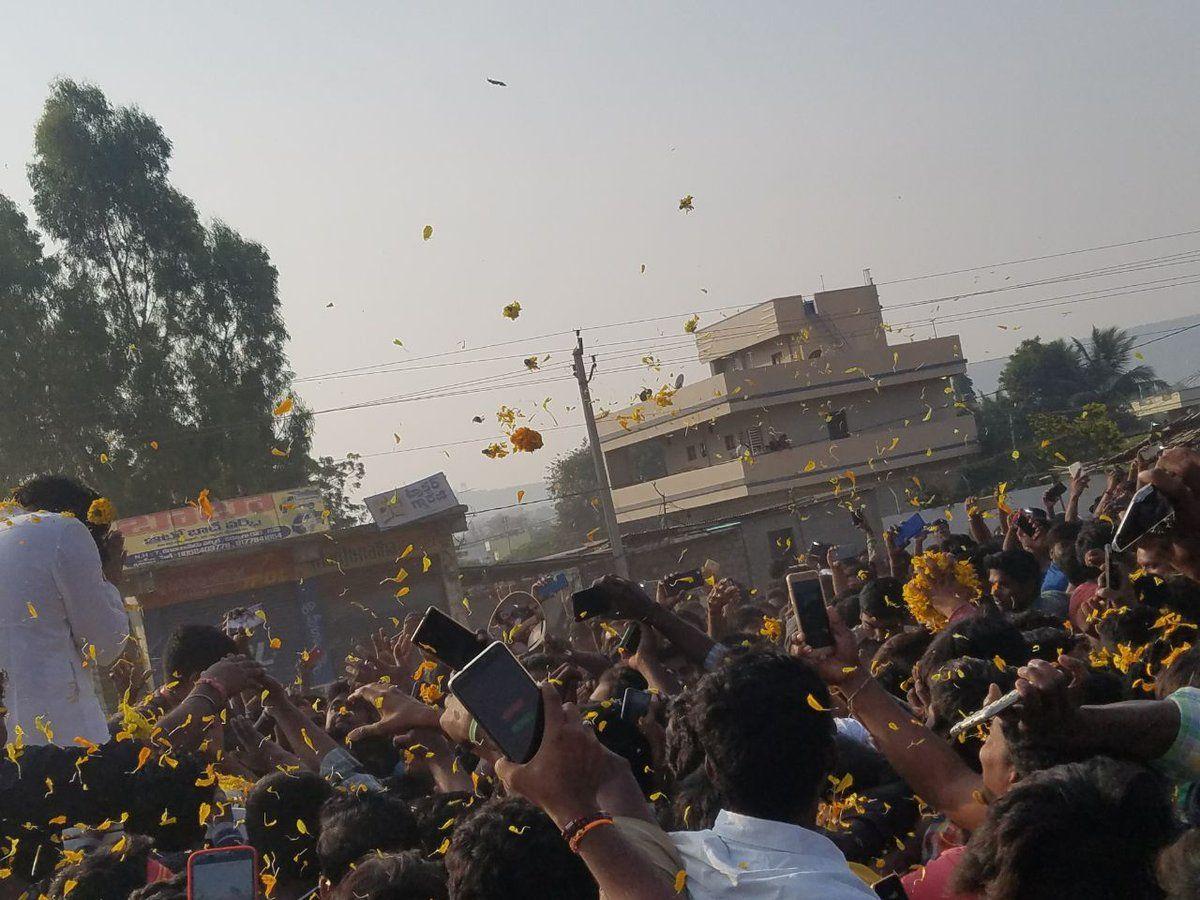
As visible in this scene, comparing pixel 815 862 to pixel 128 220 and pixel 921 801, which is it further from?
pixel 128 220

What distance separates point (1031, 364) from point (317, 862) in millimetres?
52939

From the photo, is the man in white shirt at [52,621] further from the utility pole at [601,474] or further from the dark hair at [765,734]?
the utility pole at [601,474]

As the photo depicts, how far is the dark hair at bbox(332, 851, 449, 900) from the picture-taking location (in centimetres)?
337

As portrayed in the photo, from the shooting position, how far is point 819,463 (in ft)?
138

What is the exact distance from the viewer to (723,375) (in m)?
42.2

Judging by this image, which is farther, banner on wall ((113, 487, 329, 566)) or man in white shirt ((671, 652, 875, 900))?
banner on wall ((113, 487, 329, 566))

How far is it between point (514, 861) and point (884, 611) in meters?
4.88

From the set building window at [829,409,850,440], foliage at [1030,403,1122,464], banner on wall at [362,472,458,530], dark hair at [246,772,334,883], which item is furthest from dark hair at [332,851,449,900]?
building window at [829,409,850,440]

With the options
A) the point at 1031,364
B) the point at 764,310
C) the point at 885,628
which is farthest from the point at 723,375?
the point at 885,628

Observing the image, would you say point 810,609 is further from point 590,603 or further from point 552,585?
point 552,585

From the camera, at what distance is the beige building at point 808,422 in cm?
4206

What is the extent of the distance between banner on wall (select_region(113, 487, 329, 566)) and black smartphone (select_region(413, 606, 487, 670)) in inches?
1024

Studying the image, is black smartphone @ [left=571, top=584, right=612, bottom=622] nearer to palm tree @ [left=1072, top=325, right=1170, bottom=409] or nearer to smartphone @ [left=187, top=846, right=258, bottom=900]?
smartphone @ [left=187, top=846, right=258, bottom=900]

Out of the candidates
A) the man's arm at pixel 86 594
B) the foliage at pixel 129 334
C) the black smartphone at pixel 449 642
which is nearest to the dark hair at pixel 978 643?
the black smartphone at pixel 449 642
